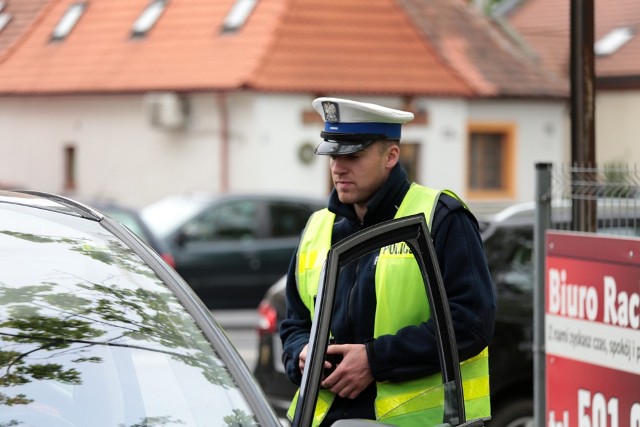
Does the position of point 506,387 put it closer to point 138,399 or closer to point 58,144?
point 138,399

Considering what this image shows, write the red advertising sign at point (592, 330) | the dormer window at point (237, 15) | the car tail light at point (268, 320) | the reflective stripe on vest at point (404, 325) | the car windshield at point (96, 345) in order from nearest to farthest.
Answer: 1. the car windshield at point (96, 345)
2. the reflective stripe on vest at point (404, 325)
3. the red advertising sign at point (592, 330)
4. the car tail light at point (268, 320)
5. the dormer window at point (237, 15)

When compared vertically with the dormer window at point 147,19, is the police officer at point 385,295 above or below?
below

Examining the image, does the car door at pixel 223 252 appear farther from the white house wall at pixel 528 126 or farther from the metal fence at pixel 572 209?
the white house wall at pixel 528 126

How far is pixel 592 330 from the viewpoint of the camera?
556 cm

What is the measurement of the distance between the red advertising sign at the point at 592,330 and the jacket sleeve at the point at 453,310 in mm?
1197

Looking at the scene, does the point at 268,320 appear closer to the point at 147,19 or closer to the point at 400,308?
the point at 400,308

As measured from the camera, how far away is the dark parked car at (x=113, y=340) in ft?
10.9

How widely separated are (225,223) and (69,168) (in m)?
18.3

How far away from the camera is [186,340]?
3523 mm

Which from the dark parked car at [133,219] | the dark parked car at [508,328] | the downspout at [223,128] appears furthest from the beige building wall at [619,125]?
the dark parked car at [508,328]

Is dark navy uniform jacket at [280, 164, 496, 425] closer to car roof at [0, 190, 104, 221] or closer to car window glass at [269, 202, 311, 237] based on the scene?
car roof at [0, 190, 104, 221]

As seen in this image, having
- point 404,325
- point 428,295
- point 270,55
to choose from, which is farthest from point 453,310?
point 270,55

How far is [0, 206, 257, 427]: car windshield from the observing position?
A: 10.9 ft

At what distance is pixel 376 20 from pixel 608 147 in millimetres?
7057
